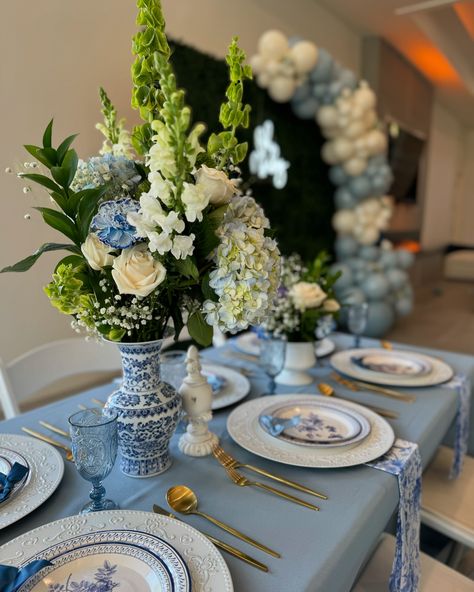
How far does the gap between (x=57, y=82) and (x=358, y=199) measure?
9.14 feet

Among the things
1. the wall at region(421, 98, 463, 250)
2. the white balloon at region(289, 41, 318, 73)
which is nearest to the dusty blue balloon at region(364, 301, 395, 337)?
the white balloon at region(289, 41, 318, 73)

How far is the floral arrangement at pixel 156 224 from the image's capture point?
678mm

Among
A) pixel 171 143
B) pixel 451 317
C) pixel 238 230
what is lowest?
pixel 451 317

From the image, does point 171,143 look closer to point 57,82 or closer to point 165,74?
point 165,74

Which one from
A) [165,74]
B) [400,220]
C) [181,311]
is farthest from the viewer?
[400,220]

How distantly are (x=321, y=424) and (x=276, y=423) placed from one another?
11cm

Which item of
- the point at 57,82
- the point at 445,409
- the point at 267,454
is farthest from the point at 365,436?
the point at 57,82

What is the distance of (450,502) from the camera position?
1244 mm

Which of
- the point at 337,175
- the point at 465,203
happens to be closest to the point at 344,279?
the point at 337,175

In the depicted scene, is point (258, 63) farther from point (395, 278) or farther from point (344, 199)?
point (395, 278)

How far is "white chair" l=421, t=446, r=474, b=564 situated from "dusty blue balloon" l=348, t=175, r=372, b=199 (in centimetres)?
294

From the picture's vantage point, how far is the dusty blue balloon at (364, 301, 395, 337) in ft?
13.2

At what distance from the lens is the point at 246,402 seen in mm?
1145

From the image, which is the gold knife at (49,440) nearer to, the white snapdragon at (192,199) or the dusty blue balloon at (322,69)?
the white snapdragon at (192,199)
